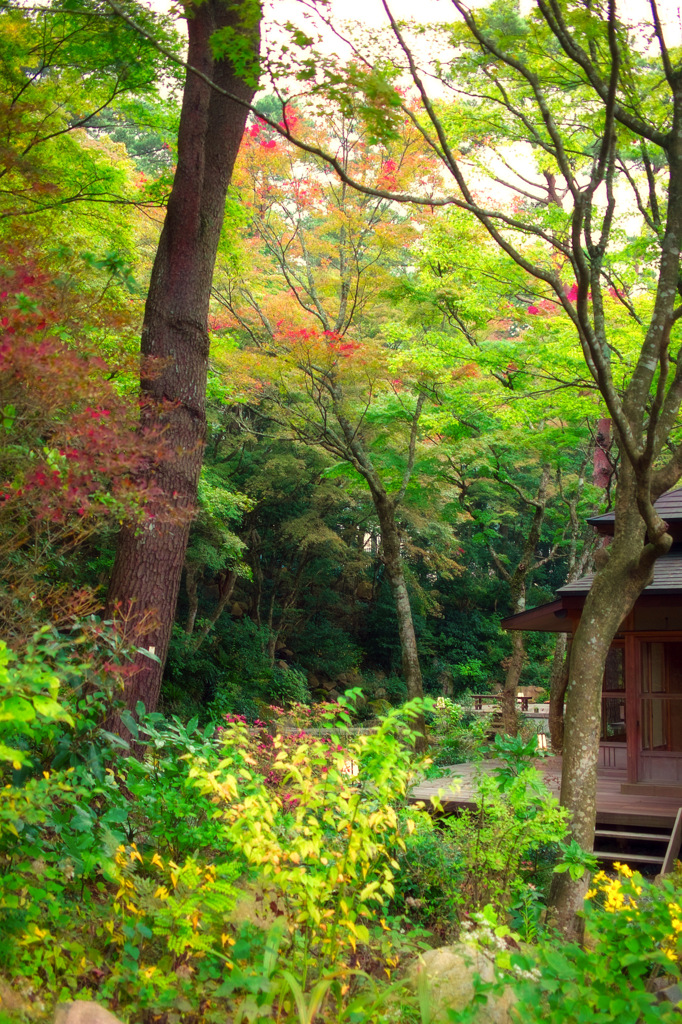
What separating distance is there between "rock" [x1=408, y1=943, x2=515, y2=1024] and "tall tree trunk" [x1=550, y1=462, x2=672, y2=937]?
2161mm

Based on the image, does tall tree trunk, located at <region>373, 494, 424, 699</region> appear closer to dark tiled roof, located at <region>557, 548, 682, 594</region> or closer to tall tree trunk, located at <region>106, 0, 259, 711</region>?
dark tiled roof, located at <region>557, 548, 682, 594</region>

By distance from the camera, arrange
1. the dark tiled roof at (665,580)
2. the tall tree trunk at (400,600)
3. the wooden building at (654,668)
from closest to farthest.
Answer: the dark tiled roof at (665,580) → the wooden building at (654,668) → the tall tree trunk at (400,600)

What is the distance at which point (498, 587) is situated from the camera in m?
27.1

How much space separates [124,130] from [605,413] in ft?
73.6

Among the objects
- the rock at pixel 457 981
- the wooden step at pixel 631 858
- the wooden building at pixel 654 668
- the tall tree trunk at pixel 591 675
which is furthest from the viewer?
the wooden building at pixel 654 668

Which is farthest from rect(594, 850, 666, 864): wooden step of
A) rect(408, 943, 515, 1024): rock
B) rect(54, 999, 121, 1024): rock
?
rect(54, 999, 121, 1024): rock

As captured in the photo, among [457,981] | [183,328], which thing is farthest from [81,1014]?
[183,328]

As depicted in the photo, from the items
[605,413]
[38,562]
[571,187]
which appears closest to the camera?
[38,562]

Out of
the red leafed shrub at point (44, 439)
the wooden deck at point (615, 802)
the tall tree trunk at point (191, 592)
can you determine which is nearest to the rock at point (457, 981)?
the red leafed shrub at point (44, 439)

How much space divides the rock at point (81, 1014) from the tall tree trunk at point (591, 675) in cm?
362

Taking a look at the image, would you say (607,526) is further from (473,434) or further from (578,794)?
(578,794)

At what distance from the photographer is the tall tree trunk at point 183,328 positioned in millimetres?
5539

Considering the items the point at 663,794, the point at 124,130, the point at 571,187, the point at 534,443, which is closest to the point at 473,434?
the point at 534,443

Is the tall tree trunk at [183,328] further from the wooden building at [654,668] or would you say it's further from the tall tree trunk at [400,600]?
the tall tree trunk at [400,600]
